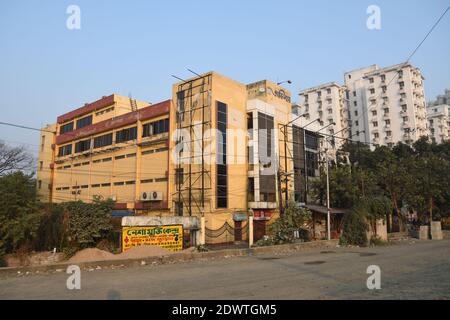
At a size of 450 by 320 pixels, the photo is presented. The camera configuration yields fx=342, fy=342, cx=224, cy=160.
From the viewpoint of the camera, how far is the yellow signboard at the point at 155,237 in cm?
1744

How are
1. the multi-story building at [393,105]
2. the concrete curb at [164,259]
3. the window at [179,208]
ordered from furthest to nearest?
the multi-story building at [393,105] → the window at [179,208] → the concrete curb at [164,259]

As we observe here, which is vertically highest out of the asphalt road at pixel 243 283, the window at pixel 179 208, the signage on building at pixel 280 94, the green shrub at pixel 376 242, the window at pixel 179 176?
the signage on building at pixel 280 94

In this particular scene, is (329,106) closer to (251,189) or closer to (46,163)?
(251,189)

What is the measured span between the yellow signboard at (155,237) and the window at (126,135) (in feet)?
72.3

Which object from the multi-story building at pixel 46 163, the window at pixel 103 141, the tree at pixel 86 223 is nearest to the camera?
the tree at pixel 86 223

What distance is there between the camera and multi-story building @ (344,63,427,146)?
7412cm

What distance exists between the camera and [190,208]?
3173 cm

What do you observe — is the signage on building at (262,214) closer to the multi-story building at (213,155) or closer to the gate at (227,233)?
the multi-story building at (213,155)

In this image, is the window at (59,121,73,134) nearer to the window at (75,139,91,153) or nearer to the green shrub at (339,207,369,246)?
the window at (75,139,91,153)

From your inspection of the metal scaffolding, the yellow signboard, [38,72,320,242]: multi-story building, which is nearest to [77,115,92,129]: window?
[38,72,320,242]: multi-story building

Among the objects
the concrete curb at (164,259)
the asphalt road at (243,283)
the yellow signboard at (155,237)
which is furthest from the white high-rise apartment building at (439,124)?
the yellow signboard at (155,237)
